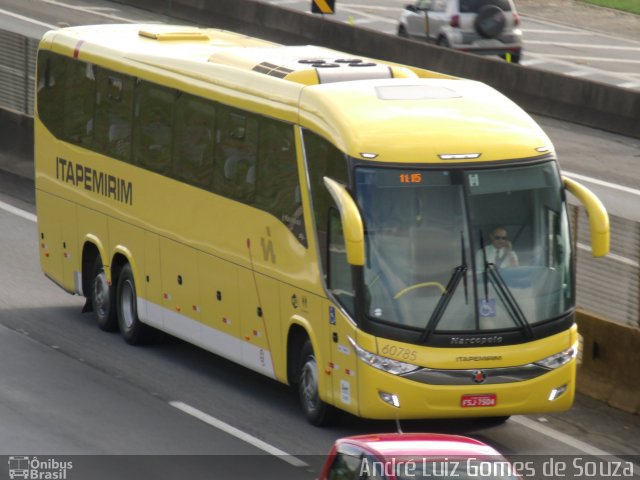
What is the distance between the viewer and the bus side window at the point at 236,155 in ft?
54.7

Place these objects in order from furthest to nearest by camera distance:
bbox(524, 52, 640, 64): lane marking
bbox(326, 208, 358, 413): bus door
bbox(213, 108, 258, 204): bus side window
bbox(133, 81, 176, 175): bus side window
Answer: bbox(524, 52, 640, 64): lane marking → bbox(133, 81, 176, 175): bus side window → bbox(213, 108, 258, 204): bus side window → bbox(326, 208, 358, 413): bus door

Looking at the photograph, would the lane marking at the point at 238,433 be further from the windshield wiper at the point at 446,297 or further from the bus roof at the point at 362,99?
the bus roof at the point at 362,99

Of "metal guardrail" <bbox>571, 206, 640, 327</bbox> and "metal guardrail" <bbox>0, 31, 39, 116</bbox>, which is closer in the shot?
"metal guardrail" <bbox>571, 206, 640, 327</bbox>

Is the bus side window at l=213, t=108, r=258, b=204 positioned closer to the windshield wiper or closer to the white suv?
the windshield wiper

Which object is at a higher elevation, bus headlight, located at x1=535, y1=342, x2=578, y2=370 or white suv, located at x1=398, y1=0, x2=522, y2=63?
bus headlight, located at x1=535, y1=342, x2=578, y2=370

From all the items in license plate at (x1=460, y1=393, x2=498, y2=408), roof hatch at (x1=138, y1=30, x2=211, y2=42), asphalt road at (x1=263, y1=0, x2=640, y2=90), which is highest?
roof hatch at (x1=138, y1=30, x2=211, y2=42)

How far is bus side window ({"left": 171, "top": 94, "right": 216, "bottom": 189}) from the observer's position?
17.5 m

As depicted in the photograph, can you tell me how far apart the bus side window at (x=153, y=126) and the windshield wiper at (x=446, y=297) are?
4800 mm

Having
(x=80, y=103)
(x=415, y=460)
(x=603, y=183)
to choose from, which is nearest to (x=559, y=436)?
(x=415, y=460)

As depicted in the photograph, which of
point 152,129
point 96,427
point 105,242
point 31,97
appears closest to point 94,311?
point 105,242

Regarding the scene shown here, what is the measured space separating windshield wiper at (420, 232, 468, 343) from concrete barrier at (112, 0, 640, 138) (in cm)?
1818

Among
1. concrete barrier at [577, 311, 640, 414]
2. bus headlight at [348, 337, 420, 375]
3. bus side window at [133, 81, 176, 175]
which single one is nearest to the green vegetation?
bus side window at [133, 81, 176, 175]

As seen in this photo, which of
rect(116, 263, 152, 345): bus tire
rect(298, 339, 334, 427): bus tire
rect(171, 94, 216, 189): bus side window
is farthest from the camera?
rect(116, 263, 152, 345): bus tire

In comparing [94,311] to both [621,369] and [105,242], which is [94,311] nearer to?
[105,242]
